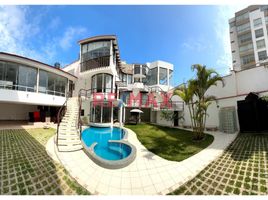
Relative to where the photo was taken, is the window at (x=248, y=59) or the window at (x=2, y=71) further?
the window at (x=248, y=59)

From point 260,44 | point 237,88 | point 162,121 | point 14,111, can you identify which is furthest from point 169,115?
point 260,44

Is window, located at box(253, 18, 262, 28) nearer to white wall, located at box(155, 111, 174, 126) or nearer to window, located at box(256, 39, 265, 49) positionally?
window, located at box(256, 39, 265, 49)

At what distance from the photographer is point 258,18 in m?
32.2

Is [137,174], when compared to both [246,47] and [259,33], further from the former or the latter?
[259,33]

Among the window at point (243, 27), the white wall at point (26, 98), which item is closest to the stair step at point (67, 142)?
the white wall at point (26, 98)

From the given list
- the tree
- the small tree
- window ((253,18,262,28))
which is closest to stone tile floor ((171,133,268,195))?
the tree

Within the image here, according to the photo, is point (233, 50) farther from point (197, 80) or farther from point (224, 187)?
point (224, 187)

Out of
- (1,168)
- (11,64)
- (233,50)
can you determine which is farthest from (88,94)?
(233,50)

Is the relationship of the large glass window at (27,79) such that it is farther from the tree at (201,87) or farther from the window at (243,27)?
the window at (243,27)

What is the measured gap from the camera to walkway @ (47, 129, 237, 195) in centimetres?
438

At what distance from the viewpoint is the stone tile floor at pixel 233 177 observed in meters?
4.11

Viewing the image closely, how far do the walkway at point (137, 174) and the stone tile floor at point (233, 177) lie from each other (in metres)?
0.32

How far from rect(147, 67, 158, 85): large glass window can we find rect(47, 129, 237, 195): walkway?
25.9 metres

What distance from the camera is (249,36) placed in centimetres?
3375
